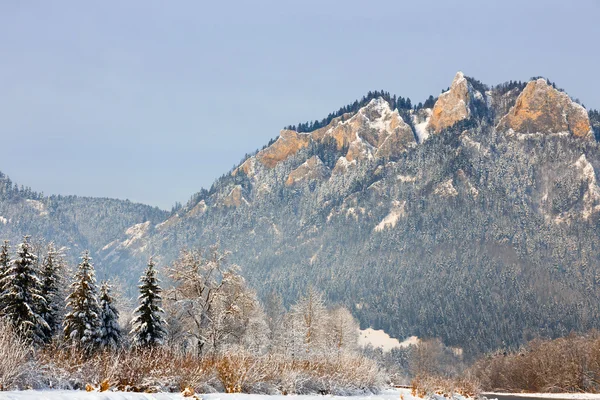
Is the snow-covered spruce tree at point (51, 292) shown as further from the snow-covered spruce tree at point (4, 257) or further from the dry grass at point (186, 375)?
the dry grass at point (186, 375)

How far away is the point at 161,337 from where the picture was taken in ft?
139

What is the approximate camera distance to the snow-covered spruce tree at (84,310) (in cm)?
4269

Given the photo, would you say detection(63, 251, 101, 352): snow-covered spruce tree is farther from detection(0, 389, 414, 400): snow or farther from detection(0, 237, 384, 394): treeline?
detection(0, 389, 414, 400): snow

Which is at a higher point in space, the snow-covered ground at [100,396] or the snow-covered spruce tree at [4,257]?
the snow-covered spruce tree at [4,257]

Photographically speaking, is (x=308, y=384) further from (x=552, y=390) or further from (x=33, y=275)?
(x=552, y=390)

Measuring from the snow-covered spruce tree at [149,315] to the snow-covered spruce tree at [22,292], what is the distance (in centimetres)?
626

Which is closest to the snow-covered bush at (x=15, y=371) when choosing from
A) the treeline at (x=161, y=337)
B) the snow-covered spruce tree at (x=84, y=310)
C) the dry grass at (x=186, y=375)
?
the treeline at (x=161, y=337)

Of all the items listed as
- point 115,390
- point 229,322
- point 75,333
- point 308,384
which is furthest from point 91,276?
point 115,390

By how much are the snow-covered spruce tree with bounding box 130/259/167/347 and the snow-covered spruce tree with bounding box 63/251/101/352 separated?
3496mm

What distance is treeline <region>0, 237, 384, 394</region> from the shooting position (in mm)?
17141

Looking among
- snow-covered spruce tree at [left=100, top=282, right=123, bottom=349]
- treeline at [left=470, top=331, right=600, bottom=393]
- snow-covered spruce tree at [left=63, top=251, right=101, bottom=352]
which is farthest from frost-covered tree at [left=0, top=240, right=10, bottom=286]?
treeline at [left=470, top=331, right=600, bottom=393]

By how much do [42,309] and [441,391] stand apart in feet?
99.3

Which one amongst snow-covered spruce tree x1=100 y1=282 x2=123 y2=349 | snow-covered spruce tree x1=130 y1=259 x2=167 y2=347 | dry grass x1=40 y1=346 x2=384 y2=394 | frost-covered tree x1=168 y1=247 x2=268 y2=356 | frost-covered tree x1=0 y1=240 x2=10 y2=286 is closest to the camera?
dry grass x1=40 y1=346 x2=384 y2=394

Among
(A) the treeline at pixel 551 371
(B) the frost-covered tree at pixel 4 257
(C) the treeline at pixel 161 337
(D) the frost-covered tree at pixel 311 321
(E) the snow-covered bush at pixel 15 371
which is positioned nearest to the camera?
(E) the snow-covered bush at pixel 15 371
